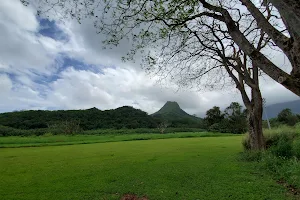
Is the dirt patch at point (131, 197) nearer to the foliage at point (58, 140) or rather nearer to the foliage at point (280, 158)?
the foliage at point (280, 158)

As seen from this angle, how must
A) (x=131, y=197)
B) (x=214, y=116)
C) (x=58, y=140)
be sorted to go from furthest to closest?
(x=214, y=116)
(x=58, y=140)
(x=131, y=197)

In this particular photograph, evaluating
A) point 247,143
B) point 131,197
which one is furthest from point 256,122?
point 131,197

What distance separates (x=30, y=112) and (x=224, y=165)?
293 feet

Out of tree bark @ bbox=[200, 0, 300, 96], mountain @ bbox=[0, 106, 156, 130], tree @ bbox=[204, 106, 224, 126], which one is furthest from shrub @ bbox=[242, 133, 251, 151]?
mountain @ bbox=[0, 106, 156, 130]

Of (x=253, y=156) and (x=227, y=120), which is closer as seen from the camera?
(x=253, y=156)

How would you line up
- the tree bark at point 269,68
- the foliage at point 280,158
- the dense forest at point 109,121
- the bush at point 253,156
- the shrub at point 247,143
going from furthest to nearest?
1. the dense forest at point 109,121
2. the shrub at point 247,143
3. the bush at point 253,156
4. the foliage at point 280,158
5. the tree bark at point 269,68

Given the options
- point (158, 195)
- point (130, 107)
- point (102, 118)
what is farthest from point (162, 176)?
point (130, 107)

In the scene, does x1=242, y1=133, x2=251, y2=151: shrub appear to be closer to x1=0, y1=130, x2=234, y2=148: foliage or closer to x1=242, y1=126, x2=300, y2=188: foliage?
x1=242, y1=126, x2=300, y2=188: foliage

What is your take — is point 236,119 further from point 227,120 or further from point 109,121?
point 109,121

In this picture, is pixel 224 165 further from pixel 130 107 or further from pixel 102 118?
pixel 130 107

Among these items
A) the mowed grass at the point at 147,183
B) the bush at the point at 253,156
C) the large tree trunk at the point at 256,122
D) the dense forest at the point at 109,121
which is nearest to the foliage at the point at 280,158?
the bush at the point at 253,156

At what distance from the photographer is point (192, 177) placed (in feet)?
31.9

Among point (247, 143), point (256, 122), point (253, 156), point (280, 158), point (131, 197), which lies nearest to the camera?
point (131, 197)

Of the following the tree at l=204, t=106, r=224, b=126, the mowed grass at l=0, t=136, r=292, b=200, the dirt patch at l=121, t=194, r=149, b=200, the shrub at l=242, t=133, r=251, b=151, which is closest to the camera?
the dirt patch at l=121, t=194, r=149, b=200
